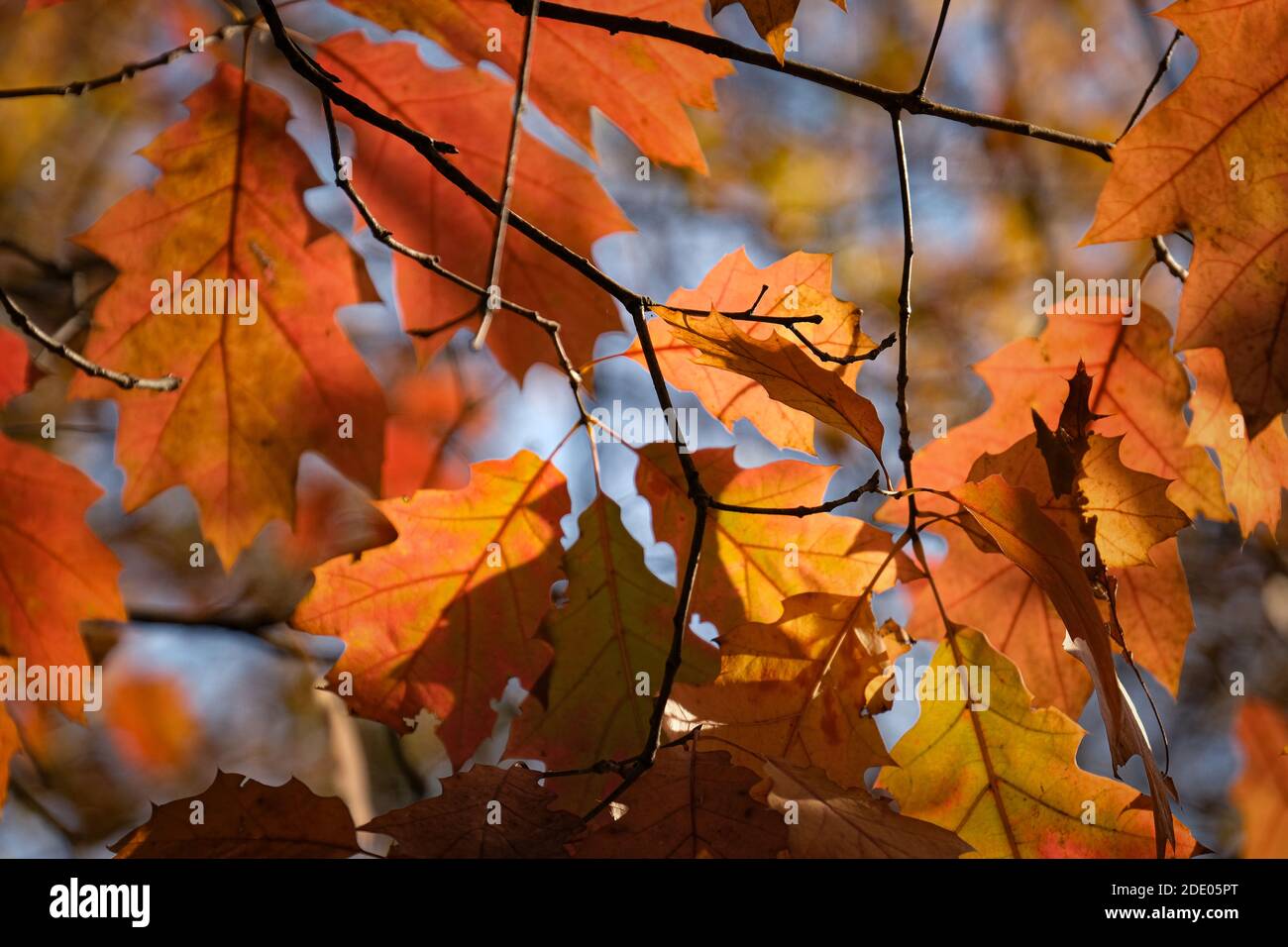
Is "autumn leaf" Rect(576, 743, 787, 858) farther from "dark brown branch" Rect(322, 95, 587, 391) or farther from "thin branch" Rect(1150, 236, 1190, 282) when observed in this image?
"thin branch" Rect(1150, 236, 1190, 282)

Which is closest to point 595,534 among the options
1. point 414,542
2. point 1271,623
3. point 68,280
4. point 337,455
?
point 414,542

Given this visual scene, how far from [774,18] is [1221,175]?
0.37m

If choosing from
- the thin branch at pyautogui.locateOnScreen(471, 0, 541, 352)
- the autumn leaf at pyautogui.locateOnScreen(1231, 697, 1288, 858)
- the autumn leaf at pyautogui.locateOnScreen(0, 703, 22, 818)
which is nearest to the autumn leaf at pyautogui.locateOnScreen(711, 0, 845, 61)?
the thin branch at pyautogui.locateOnScreen(471, 0, 541, 352)

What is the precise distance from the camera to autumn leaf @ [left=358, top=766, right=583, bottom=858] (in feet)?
2.00

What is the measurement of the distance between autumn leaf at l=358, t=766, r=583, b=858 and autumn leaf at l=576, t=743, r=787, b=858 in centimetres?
3

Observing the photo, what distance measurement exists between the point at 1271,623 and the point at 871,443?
10.4 ft

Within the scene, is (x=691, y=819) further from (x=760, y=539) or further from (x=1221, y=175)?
(x=1221, y=175)

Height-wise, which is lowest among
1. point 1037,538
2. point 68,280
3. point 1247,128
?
point 1037,538

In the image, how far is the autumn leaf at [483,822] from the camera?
61 cm

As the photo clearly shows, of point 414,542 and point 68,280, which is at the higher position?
point 68,280

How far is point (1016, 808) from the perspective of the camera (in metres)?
0.77

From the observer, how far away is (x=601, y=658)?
88 centimetres

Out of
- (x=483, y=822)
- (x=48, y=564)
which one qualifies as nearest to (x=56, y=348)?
(x=48, y=564)
